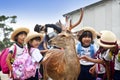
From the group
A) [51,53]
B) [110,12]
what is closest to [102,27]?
[110,12]

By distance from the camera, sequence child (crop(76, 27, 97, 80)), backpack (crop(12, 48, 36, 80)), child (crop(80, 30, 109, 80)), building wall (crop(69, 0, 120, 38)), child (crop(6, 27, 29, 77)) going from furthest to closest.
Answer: building wall (crop(69, 0, 120, 38)), child (crop(76, 27, 97, 80)), child (crop(6, 27, 29, 77)), backpack (crop(12, 48, 36, 80)), child (crop(80, 30, 109, 80))

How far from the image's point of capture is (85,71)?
848 cm

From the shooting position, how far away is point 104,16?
30047mm

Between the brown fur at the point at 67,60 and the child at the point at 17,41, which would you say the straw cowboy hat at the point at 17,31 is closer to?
the child at the point at 17,41

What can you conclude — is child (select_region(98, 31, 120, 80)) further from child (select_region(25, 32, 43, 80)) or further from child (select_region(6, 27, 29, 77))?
child (select_region(6, 27, 29, 77))

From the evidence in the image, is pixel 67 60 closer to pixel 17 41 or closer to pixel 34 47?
pixel 34 47

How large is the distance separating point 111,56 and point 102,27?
22.5m

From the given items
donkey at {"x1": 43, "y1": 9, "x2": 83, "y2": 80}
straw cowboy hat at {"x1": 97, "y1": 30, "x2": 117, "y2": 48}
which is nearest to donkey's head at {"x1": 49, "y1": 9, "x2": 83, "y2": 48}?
donkey at {"x1": 43, "y1": 9, "x2": 83, "y2": 80}

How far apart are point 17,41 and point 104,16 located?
21.9m

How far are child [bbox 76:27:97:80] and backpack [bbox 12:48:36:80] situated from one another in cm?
107

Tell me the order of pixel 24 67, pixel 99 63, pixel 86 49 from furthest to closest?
pixel 86 49 < pixel 24 67 < pixel 99 63

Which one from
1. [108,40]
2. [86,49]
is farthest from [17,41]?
[108,40]

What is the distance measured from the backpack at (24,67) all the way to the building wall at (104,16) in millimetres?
18536

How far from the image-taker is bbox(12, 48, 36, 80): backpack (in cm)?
785
